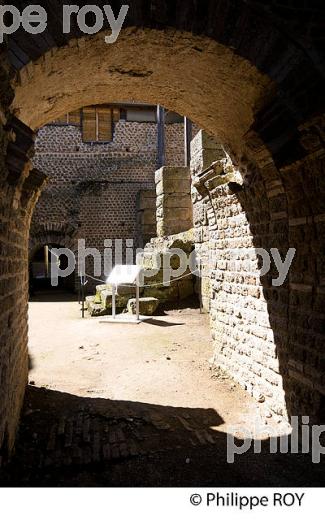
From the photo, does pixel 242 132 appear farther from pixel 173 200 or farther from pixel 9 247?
pixel 173 200


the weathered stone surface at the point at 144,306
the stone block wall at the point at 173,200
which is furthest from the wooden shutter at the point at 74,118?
the weathered stone surface at the point at 144,306

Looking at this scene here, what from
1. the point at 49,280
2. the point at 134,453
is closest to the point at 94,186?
the point at 49,280

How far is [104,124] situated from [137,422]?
60.3 ft

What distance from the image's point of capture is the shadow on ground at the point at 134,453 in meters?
2.90

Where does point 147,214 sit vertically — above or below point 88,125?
below

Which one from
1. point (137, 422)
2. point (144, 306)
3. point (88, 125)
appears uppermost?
point (88, 125)

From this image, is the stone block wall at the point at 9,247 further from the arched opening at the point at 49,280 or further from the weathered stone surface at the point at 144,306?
the arched opening at the point at 49,280

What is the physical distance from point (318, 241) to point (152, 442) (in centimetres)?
246

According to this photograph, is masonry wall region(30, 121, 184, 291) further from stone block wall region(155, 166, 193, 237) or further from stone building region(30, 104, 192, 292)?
stone block wall region(155, 166, 193, 237)

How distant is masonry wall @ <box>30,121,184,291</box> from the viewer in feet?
58.3

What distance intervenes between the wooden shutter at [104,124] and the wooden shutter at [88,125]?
26cm

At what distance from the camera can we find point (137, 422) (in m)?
4.02

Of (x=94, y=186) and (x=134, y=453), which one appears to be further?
(x=94, y=186)

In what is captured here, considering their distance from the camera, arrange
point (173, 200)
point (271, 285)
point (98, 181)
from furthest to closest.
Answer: point (98, 181) < point (173, 200) < point (271, 285)
